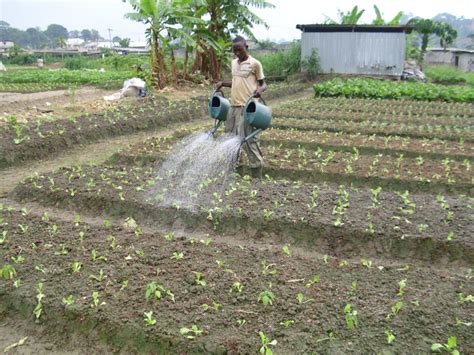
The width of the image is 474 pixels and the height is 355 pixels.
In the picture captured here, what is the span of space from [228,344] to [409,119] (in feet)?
31.3

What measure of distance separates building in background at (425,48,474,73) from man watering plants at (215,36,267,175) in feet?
95.9

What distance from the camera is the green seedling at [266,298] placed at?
3.55m

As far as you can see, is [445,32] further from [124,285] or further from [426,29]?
[124,285]

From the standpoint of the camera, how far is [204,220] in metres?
5.46

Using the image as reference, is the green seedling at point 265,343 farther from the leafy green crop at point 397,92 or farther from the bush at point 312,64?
the bush at point 312,64

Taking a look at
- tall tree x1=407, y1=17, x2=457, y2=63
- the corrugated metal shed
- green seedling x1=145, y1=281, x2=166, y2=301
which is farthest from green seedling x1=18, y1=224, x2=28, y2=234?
tall tree x1=407, y1=17, x2=457, y2=63

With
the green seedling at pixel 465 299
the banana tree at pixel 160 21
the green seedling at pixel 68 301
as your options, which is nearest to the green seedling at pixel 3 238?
the green seedling at pixel 68 301

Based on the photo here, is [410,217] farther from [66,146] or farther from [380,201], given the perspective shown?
[66,146]

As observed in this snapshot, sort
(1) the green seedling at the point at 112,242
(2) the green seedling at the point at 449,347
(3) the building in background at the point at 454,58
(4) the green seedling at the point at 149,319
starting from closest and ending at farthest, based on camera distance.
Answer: (2) the green seedling at the point at 449,347 → (4) the green seedling at the point at 149,319 → (1) the green seedling at the point at 112,242 → (3) the building in background at the point at 454,58

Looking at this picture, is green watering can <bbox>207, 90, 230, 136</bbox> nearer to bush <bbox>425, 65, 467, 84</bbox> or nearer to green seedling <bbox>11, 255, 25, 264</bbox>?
green seedling <bbox>11, 255, 25, 264</bbox>

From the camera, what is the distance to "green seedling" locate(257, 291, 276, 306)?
3553 mm

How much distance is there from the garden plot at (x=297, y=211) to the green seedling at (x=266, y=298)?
4.91 feet

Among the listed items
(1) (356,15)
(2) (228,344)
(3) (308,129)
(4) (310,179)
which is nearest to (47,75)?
(1) (356,15)

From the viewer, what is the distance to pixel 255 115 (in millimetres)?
6418
